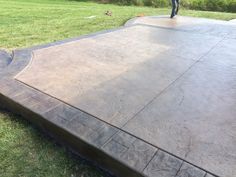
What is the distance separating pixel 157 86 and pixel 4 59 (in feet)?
8.04

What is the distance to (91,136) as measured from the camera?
80.7 inches

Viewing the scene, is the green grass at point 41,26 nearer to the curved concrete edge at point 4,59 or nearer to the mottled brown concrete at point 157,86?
the curved concrete edge at point 4,59

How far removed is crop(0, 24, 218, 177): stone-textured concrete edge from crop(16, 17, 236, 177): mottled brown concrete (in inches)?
2.4

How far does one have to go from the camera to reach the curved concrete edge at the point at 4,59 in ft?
11.5

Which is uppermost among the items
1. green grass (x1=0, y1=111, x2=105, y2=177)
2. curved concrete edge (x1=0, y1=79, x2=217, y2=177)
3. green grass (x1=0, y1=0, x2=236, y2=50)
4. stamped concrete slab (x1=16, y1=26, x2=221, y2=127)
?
green grass (x1=0, y1=0, x2=236, y2=50)

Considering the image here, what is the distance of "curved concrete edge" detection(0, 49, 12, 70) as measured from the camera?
11.5 ft

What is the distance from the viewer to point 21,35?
5.42 metres

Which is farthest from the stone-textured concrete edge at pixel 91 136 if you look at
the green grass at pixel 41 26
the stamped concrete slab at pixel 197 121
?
the green grass at pixel 41 26

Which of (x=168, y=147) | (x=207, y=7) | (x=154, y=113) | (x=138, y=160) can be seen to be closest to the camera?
(x=138, y=160)

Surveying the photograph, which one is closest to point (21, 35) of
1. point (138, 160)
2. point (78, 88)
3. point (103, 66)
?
point (103, 66)

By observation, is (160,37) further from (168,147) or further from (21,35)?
(168,147)

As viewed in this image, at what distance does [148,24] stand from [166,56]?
2.71m

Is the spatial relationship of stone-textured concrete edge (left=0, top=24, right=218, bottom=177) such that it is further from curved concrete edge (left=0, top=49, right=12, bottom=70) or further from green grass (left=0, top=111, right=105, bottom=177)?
curved concrete edge (left=0, top=49, right=12, bottom=70)

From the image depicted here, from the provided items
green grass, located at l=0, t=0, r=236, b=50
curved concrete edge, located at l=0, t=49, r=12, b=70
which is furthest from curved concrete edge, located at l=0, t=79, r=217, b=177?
green grass, located at l=0, t=0, r=236, b=50
